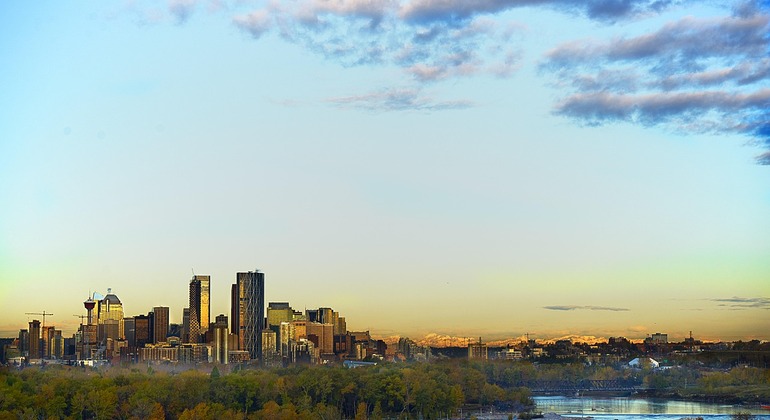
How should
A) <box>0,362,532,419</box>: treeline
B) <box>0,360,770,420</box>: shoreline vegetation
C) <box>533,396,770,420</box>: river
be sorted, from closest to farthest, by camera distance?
1. <box>0,362,532,419</box>: treeline
2. <box>0,360,770,420</box>: shoreline vegetation
3. <box>533,396,770,420</box>: river

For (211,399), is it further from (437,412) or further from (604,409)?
(604,409)

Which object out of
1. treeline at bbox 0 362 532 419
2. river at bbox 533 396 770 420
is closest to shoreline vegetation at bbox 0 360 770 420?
treeline at bbox 0 362 532 419

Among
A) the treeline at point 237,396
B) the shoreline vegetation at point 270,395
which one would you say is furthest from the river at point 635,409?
the treeline at point 237,396

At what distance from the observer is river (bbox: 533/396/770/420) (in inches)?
3688

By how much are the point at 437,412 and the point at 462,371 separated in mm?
22877

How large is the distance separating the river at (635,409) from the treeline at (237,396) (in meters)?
15.6

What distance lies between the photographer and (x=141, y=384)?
75000 millimetres

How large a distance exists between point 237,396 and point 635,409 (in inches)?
1873

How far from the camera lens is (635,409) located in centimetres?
10519

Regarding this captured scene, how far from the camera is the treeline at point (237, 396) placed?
6819 centimetres

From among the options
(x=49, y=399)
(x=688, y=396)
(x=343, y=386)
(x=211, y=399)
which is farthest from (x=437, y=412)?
(x=688, y=396)

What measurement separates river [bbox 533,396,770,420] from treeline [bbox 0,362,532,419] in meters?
15.6

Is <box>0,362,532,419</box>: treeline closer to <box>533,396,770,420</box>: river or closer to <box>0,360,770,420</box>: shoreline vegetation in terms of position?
<box>0,360,770,420</box>: shoreline vegetation

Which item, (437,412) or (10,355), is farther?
(10,355)
